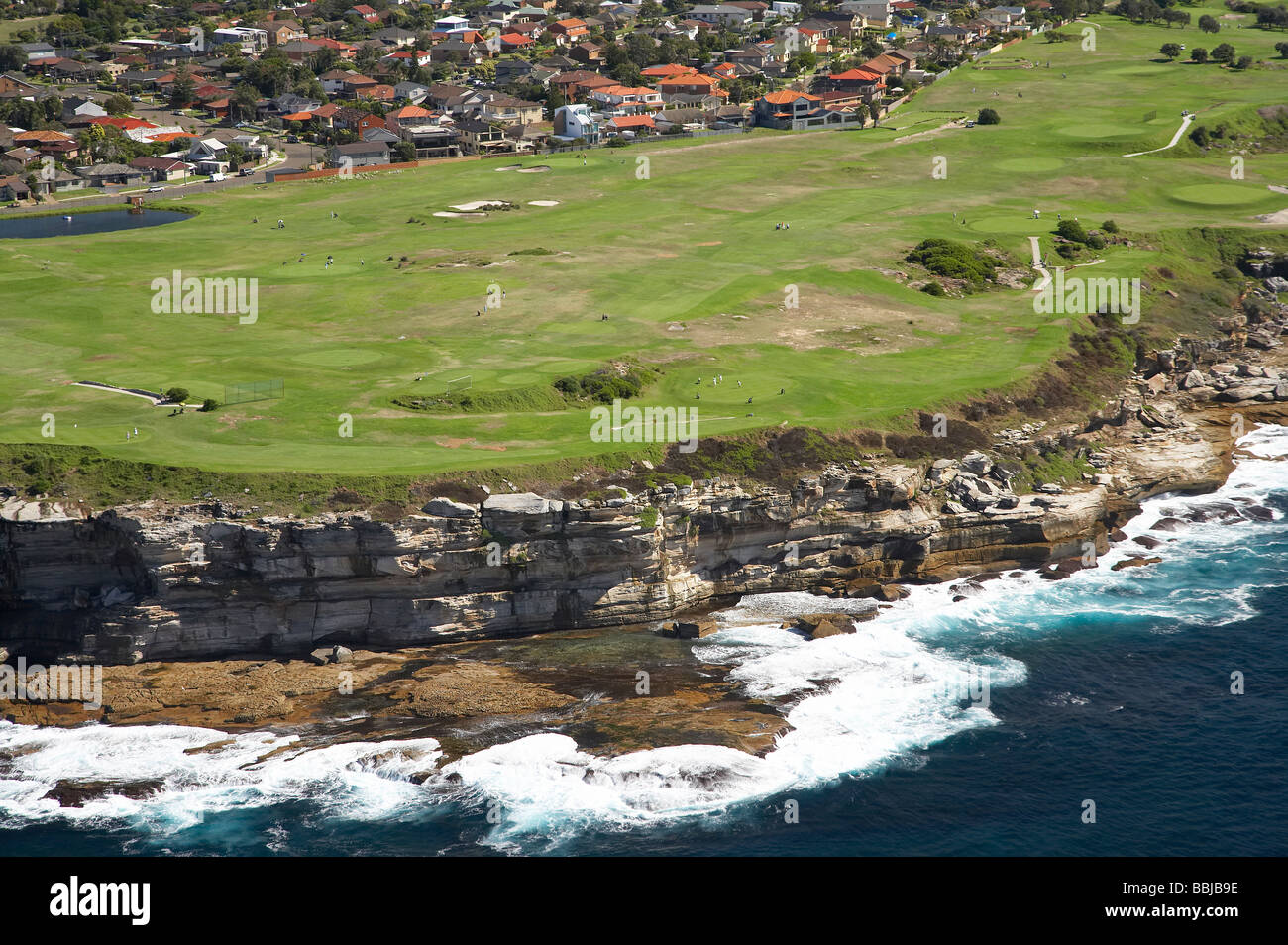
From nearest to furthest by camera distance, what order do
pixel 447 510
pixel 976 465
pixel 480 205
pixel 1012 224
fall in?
pixel 447 510 < pixel 976 465 < pixel 1012 224 < pixel 480 205

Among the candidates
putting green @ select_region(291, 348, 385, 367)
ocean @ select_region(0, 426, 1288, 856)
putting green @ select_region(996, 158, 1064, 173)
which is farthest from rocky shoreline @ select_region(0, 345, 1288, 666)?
putting green @ select_region(996, 158, 1064, 173)

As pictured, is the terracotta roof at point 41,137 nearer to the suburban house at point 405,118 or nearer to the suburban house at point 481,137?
the suburban house at point 405,118

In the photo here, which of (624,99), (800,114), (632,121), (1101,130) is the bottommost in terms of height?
(1101,130)

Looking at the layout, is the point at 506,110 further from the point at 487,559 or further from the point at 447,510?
the point at 487,559

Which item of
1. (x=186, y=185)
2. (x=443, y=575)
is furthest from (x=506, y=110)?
(x=443, y=575)

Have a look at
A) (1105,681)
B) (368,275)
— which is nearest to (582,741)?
(1105,681)

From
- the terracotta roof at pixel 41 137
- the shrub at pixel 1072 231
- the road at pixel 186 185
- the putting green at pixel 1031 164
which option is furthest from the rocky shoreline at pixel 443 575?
the terracotta roof at pixel 41 137

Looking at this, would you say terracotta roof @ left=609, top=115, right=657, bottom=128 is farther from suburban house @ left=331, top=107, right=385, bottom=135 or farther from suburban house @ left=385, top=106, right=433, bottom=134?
suburban house @ left=331, top=107, right=385, bottom=135
